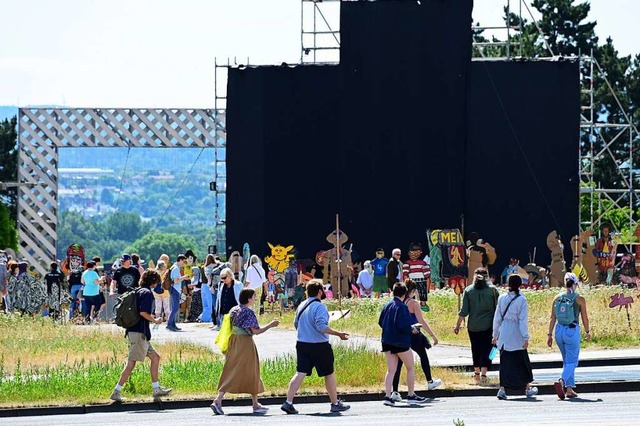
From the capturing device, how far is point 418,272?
3744cm

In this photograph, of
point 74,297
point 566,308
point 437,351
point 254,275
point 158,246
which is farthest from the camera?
point 158,246

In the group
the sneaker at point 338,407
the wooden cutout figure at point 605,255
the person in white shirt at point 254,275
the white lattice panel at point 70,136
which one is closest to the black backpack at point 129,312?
the sneaker at point 338,407

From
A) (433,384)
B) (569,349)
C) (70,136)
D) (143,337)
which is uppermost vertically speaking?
(70,136)

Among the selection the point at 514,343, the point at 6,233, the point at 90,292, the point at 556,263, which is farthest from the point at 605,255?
the point at 6,233

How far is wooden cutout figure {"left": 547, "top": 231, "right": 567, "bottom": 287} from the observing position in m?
41.5

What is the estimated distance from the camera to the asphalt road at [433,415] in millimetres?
17734

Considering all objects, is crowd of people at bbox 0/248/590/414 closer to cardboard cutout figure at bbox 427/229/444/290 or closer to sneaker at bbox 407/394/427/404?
sneaker at bbox 407/394/427/404

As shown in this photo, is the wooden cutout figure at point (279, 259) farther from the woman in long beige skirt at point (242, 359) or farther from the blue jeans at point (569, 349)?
the woman in long beige skirt at point (242, 359)

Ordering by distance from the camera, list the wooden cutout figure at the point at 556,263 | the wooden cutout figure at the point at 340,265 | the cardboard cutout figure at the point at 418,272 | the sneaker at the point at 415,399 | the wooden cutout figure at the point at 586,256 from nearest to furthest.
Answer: the sneaker at the point at 415,399
the cardboard cutout figure at the point at 418,272
the wooden cutout figure at the point at 340,265
the wooden cutout figure at the point at 556,263
the wooden cutout figure at the point at 586,256

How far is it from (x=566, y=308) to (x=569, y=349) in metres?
0.49

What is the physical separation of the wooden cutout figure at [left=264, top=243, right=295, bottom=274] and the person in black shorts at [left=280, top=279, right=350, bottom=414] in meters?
21.4

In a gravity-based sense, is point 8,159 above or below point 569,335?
above

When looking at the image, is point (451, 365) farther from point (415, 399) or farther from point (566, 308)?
point (566, 308)

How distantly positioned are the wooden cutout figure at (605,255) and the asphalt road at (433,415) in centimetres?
2192
